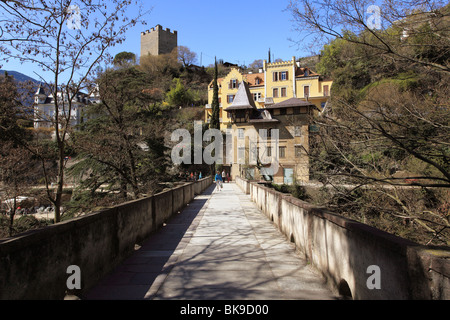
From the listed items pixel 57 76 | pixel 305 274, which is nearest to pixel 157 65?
pixel 57 76

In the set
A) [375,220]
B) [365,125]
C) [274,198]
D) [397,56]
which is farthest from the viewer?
[375,220]

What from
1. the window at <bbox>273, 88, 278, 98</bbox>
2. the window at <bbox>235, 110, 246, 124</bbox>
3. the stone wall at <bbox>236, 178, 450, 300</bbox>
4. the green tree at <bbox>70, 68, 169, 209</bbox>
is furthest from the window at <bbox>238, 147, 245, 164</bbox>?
the stone wall at <bbox>236, 178, 450, 300</bbox>

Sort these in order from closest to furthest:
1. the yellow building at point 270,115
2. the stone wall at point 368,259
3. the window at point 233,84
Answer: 1. the stone wall at point 368,259
2. the yellow building at point 270,115
3. the window at point 233,84

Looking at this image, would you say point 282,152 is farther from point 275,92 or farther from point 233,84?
point 233,84

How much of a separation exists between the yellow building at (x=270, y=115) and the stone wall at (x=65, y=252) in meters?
31.5

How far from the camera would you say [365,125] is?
6633 millimetres

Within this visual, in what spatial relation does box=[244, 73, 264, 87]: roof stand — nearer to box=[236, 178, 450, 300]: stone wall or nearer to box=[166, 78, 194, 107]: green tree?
box=[166, 78, 194, 107]: green tree

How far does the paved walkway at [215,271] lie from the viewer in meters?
4.48

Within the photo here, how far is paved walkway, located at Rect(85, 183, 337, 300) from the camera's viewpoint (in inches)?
176

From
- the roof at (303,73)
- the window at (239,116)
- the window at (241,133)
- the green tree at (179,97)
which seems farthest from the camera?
the green tree at (179,97)

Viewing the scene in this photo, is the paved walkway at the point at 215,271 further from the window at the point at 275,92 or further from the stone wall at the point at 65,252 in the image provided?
the window at the point at 275,92

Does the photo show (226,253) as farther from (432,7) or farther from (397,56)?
(432,7)

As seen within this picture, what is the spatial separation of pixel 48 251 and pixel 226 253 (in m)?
3.96

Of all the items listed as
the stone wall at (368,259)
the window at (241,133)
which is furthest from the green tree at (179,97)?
the stone wall at (368,259)
